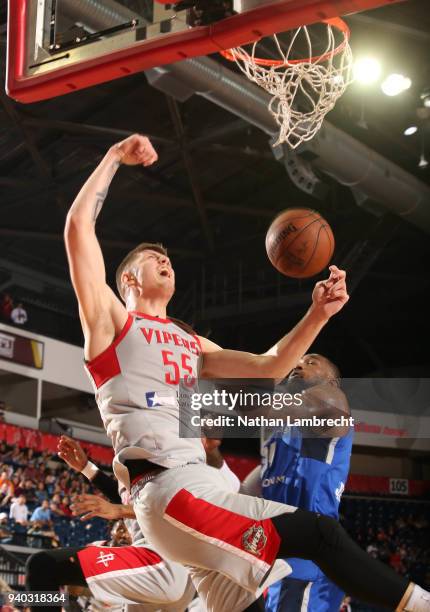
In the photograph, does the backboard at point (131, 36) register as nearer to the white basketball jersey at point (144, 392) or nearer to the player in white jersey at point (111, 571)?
→ the white basketball jersey at point (144, 392)

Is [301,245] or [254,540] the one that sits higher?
[301,245]

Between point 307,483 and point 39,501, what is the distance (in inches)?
436

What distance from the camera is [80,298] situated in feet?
10.4

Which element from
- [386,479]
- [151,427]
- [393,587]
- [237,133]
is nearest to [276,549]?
[393,587]

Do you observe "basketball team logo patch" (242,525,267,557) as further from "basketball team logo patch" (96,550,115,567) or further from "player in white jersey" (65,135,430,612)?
"basketball team logo patch" (96,550,115,567)

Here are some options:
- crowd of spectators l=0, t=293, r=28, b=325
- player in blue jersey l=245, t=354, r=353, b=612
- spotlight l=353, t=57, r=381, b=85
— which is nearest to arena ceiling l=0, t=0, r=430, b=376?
spotlight l=353, t=57, r=381, b=85

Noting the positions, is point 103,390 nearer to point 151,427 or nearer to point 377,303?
point 151,427

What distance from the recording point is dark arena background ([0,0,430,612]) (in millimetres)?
13234

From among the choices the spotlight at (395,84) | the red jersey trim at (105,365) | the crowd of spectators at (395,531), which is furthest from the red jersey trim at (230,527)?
the crowd of spectators at (395,531)

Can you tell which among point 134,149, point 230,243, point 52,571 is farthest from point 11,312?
point 134,149

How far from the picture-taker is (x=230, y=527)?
9.29 ft

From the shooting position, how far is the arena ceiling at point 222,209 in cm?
1462

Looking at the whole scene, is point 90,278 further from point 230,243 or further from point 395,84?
point 230,243

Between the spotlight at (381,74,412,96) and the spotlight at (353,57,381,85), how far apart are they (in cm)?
38
